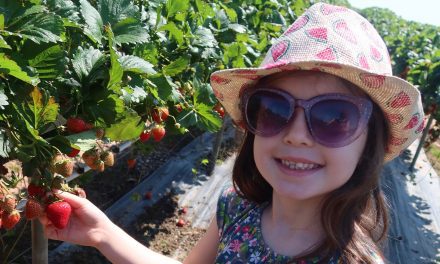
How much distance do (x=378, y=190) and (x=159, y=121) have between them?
79 centimetres

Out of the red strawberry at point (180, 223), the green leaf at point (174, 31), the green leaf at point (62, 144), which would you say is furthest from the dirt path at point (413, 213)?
the green leaf at point (62, 144)

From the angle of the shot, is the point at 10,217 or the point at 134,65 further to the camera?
the point at 134,65

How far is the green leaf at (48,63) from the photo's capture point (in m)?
1.15

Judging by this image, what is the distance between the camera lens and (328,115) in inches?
45.1

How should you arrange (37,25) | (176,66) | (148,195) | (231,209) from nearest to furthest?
(37,25) < (231,209) < (176,66) < (148,195)

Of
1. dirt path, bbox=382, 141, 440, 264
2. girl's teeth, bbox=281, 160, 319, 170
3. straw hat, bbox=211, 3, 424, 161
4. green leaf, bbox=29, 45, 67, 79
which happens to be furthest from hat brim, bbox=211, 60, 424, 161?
dirt path, bbox=382, 141, 440, 264

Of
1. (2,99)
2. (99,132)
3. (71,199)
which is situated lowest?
(71,199)

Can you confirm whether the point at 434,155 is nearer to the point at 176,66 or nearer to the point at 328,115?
the point at 176,66

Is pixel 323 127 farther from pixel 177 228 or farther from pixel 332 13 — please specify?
pixel 177 228

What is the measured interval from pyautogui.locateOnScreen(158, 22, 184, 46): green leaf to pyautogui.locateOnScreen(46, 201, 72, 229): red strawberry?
965 mm

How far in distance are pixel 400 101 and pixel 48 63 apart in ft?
2.79

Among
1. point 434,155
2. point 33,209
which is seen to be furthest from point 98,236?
point 434,155

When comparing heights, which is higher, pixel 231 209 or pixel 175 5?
pixel 175 5

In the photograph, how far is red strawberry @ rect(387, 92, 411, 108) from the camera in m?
1.15
